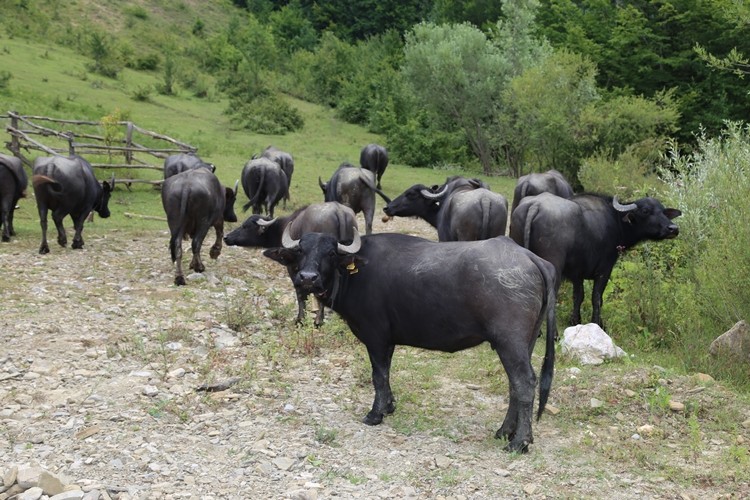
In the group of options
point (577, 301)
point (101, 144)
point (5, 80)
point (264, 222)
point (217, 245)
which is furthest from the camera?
point (5, 80)

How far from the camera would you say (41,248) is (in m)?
11.8

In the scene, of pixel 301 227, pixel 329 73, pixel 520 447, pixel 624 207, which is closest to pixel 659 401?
pixel 520 447

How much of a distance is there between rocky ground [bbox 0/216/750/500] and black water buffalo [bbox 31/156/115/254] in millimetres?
2906

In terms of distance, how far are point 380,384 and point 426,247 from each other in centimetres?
129

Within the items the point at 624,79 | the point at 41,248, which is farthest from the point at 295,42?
the point at 41,248

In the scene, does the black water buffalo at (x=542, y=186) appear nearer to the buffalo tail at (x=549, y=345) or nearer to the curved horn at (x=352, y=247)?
the curved horn at (x=352, y=247)

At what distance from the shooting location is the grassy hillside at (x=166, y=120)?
71.7 feet

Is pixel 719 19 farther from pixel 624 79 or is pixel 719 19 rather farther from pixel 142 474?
pixel 142 474

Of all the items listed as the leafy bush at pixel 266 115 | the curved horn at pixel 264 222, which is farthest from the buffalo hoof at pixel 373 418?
the leafy bush at pixel 266 115

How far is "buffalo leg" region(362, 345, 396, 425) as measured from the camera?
253 inches

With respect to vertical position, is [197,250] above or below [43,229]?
above

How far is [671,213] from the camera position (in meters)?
9.98

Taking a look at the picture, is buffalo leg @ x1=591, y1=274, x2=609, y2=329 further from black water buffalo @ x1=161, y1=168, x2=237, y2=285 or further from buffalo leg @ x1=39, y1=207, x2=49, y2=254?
buffalo leg @ x1=39, y1=207, x2=49, y2=254

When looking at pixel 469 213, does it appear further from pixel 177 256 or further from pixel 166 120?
pixel 166 120
